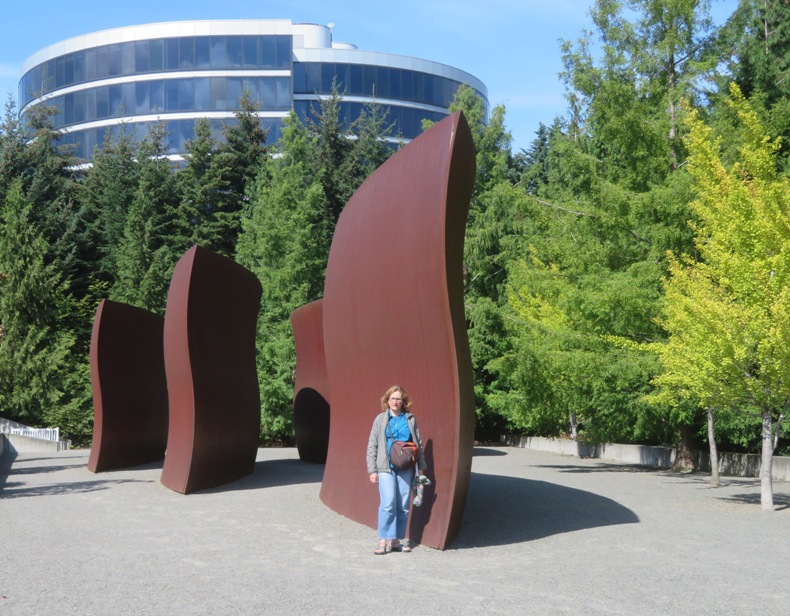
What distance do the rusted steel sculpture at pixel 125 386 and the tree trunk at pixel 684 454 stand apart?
461 inches

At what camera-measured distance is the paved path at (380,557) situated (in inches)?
259

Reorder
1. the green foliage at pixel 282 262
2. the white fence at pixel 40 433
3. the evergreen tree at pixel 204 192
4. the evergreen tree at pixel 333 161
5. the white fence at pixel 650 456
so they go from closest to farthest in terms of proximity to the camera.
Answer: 1. the white fence at pixel 650 456
2. the green foliage at pixel 282 262
3. the white fence at pixel 40 433
4. the evergreen tree at pixel 204 192
5. the evergreen tree at pixel 333 161

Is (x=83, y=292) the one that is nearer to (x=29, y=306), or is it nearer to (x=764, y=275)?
(x=29, y=306)

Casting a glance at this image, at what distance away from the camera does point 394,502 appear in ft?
27.9

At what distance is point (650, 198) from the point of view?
693 inches

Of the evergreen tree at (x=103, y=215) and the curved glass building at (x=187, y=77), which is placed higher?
the curved glass building at (x=187, y=77)

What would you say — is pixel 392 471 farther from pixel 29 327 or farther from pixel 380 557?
pixel 29 327

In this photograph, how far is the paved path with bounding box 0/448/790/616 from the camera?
21.6 feet

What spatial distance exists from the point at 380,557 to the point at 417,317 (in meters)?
2.44

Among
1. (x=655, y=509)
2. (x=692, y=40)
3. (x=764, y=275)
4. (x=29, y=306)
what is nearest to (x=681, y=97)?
(x=692, y=40)

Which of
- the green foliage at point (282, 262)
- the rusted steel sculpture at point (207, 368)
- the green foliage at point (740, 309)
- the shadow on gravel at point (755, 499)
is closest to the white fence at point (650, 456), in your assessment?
the shadow on gravel at point (755, 499)

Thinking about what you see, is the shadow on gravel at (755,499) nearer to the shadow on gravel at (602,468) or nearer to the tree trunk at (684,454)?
the shadow on gravel at (602,468)

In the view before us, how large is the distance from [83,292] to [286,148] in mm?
11670

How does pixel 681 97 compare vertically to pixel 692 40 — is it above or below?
below
